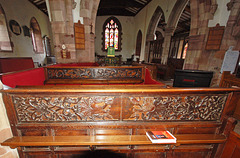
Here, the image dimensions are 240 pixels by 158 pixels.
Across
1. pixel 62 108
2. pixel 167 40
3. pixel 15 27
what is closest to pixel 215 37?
pixel 167 40

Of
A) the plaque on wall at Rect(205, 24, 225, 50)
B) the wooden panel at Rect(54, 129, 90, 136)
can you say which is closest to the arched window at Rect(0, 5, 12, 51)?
the wooden panel at Rect(54, 129, 90, 136)

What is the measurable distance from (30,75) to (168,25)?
312 inches

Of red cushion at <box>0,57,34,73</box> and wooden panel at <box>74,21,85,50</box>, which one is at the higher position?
wooden panel at <box>74,21,85,50</box>

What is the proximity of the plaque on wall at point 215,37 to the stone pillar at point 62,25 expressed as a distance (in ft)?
20.0

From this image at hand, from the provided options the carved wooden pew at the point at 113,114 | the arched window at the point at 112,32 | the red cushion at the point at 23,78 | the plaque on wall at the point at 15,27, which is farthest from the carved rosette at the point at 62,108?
the arched window at the point at 112,32

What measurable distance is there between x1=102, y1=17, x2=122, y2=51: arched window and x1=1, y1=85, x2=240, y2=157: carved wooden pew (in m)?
12.3

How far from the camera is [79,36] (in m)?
4.61

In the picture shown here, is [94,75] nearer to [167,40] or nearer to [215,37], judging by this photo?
[215,37]

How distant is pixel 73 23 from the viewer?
4.38m

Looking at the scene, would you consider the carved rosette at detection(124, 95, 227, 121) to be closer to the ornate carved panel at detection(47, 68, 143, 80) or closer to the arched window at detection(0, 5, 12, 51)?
the ornate carved panel at detection(47, 68, 143, 80)

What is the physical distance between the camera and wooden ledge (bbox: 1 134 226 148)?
3.81 ft

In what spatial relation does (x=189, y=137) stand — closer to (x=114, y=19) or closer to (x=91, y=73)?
(x=91, y=73)

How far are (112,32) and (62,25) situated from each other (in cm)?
940

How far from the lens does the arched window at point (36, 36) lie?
8289 mm
